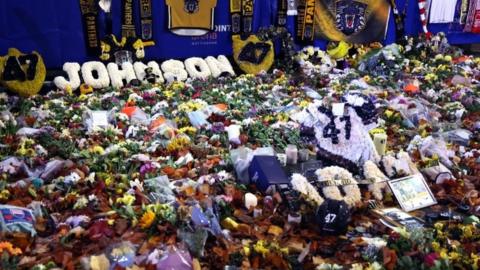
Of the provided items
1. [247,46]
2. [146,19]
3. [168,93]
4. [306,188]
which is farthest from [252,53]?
[306,188]

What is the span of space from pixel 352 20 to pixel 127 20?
176 inches

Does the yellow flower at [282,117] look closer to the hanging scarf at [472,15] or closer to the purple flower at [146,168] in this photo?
the purple flower at [146,168]

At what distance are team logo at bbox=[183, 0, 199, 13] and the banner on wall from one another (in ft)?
7.82

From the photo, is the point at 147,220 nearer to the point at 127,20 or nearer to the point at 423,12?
the point at 127,20

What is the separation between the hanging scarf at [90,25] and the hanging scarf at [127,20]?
441 millimetres

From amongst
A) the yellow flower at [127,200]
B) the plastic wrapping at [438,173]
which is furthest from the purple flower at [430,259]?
the yellow flower at [127,200]

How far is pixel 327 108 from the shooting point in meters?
4.13

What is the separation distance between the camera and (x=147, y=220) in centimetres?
308

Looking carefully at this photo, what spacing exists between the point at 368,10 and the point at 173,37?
414 cm

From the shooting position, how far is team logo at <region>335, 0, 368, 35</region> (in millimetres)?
9461

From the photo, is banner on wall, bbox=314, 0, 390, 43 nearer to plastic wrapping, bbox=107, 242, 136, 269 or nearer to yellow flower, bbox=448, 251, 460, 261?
yellow flower, bbox=448, 251, 460, 261

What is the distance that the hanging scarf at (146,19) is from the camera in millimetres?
7805

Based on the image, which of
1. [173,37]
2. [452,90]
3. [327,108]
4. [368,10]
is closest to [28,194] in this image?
[327,108]

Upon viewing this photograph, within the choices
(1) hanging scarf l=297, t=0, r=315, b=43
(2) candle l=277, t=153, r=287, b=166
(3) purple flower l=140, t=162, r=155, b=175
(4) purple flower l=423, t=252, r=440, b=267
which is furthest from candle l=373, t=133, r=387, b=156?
(1) hanging scarf l=297, t=0, r=315, b=43
